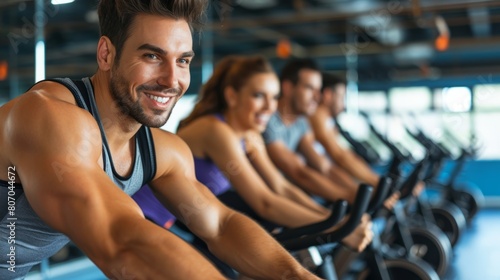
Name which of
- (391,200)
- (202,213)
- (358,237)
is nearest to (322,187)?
Result: (391,200)

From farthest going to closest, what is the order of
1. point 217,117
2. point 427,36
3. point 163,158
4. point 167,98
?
point 427,36
point 217,117
point 163,158
point 167,98

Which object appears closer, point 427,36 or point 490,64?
point 490,64

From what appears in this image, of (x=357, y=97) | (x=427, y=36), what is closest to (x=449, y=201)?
(x=357, y=97)

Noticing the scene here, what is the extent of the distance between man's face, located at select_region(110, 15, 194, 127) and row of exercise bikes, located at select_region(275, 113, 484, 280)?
87cm

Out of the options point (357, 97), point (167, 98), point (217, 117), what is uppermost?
point (167, 98)

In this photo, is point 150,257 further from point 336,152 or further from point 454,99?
point 454,99

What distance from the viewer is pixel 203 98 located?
328cm

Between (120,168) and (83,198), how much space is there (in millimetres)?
405

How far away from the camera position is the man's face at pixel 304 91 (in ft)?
14.4

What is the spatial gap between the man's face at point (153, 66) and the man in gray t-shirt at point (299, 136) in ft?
7.52

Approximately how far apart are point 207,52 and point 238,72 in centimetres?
264

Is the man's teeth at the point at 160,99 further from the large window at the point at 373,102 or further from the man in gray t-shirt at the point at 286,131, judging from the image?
the large window at the point at 373,102

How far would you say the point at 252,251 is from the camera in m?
1.66

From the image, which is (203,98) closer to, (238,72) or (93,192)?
(238,72)
